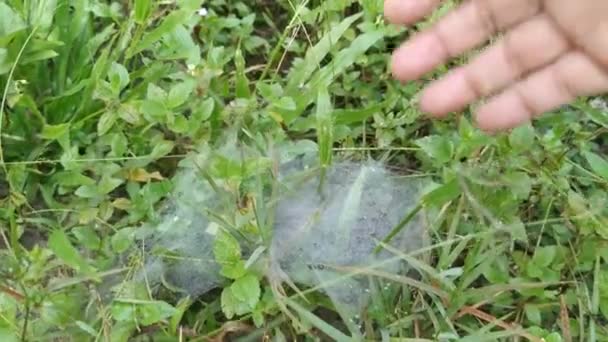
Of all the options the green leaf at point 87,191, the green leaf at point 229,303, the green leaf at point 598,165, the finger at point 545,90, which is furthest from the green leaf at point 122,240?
the green leaf at point 598,165

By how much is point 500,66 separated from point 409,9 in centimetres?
21

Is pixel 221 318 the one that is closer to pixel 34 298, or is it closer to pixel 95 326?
pixel 95 326

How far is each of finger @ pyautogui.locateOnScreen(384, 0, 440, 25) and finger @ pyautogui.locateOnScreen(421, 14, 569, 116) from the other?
0.14m

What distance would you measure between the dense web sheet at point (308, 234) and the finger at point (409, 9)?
0.37 metres

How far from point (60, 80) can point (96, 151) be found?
0.21m

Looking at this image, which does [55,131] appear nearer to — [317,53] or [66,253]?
[66,253]

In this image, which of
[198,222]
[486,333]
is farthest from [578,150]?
[198,222]

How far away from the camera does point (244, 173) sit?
6.19 feet

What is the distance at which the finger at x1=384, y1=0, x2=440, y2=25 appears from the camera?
6.09ft

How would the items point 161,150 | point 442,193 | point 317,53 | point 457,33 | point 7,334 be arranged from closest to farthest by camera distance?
point 7,334 → point 457,33 → point 442,193 → point 161,150 → point 317,53

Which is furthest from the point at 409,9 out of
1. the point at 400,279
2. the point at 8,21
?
the point at 8,21

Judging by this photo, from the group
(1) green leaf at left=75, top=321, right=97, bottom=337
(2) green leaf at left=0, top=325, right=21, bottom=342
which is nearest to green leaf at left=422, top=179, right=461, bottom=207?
(1) green leaf at left=75, top=321, right=97, bottom=337

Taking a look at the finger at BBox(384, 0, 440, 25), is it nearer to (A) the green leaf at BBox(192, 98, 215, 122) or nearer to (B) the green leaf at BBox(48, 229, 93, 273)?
(A) the green leaf at BBox(192, 98, 215, 122)

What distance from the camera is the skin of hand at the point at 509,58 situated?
1826 millimetres
